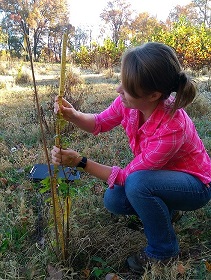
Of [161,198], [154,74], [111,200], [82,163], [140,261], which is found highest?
[154,74]

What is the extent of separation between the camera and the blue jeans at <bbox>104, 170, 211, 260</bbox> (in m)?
1.55

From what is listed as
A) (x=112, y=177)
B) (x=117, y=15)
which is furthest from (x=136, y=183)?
(x=117, y=15)

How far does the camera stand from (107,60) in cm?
1159

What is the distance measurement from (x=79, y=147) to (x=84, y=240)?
63.1 inches

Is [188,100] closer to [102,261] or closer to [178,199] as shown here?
[178,199]

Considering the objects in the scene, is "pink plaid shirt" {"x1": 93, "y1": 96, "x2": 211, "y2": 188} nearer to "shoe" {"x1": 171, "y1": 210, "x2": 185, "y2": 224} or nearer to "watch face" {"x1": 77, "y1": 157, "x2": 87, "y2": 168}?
"watch face" {"x1": 77, "y1": 157, "x2": 87, "y2": 168}

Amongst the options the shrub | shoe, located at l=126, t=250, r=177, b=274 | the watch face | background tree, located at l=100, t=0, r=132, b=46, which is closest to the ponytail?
the watch face

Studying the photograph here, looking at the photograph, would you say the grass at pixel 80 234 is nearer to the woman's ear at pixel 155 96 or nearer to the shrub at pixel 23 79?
the woman's ear at pixel 155 96

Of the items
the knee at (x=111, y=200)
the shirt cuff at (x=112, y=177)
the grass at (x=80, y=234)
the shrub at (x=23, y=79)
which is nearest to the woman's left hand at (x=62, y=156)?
the grass at (x=80, y=234)

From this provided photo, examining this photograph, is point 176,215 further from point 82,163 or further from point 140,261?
point 82,163

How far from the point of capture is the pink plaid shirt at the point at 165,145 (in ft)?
4.92

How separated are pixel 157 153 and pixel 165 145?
2.1 inches

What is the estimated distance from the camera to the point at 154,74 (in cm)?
142

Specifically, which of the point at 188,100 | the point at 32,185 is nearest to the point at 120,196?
the point at 188,100
